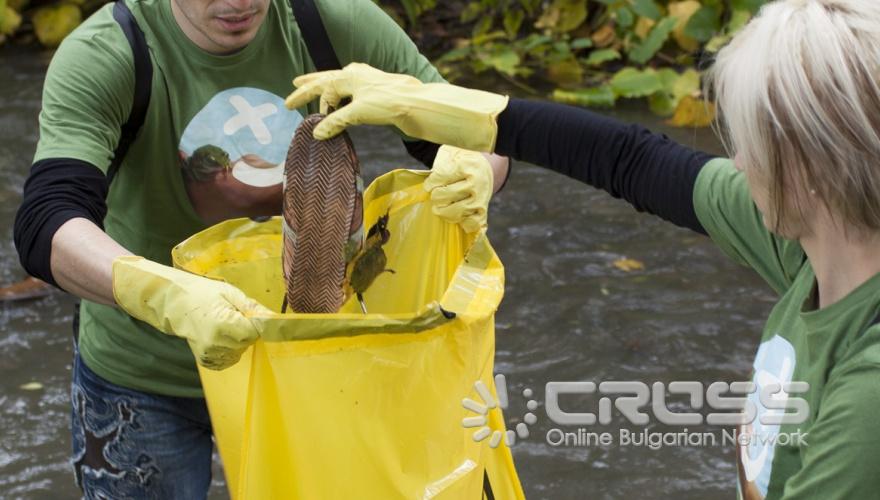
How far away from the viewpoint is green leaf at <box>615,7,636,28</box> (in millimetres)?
5969

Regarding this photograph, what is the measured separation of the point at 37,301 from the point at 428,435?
8.75 ft

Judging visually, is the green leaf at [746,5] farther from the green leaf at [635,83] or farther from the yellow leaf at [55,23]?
the yellow leaf at [55,23]

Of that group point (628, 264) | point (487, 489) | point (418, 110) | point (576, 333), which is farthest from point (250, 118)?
point (628, 264)

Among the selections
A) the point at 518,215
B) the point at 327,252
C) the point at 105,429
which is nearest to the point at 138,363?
the point at 105,429

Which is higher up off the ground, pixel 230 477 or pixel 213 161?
pixel 213 161

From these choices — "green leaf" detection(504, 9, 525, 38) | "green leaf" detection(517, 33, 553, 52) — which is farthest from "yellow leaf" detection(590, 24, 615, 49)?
"green leaf" detection(504, 9, 525, 38)

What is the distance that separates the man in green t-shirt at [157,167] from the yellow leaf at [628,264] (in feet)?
6.72

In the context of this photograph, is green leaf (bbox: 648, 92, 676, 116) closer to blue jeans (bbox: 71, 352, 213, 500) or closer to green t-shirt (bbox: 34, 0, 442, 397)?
green t-shirt (bbox: 34, 0, 442, 397)

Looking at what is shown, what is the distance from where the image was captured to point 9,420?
11.5ft

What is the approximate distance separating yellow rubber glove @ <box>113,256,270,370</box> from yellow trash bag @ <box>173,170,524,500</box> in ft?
0.15

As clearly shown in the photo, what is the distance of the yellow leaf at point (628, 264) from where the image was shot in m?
4.25

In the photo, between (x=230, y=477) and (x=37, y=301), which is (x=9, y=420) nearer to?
(x=37, y=301)

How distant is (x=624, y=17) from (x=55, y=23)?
281cm

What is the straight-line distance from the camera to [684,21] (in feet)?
19.4
